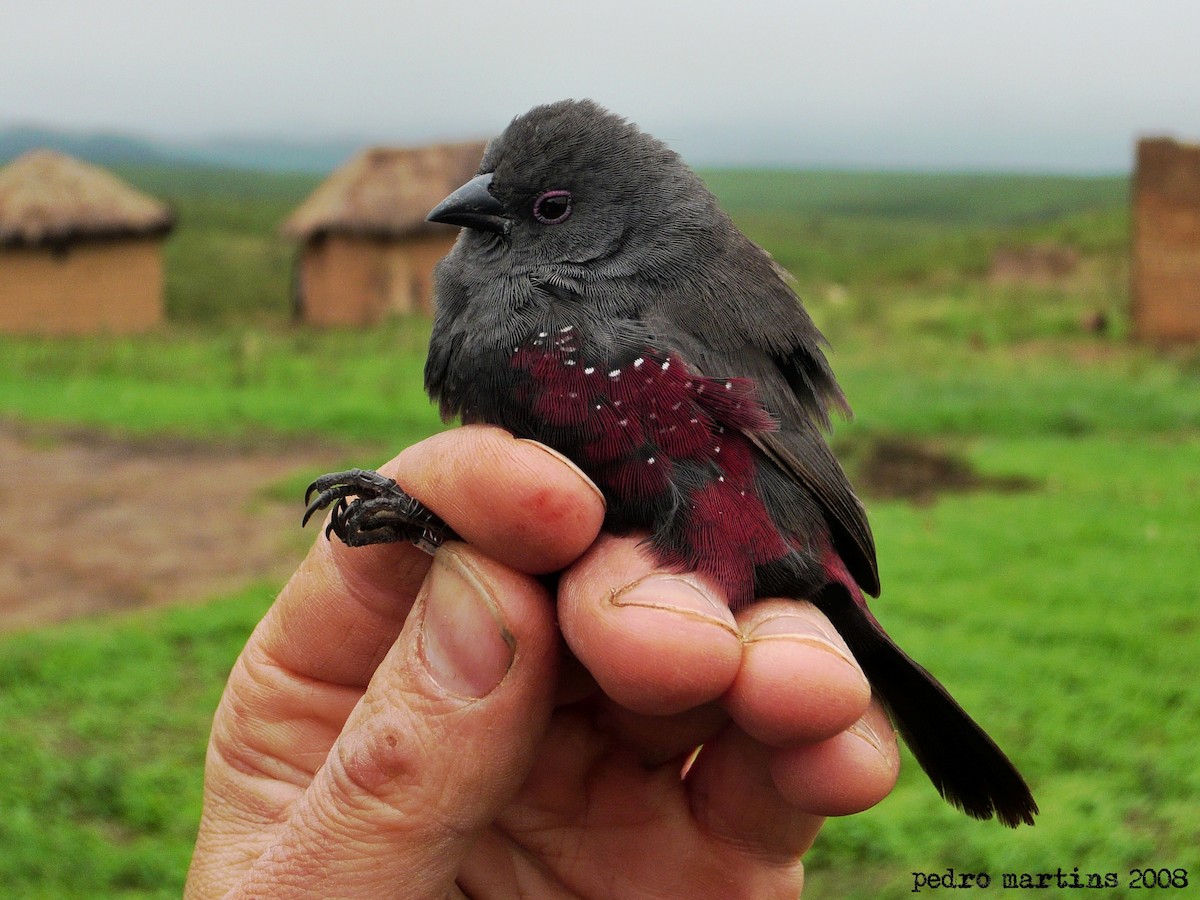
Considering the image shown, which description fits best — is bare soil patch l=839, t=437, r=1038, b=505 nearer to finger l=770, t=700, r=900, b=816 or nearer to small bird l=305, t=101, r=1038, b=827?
small bird l=305, t=101, r=1038, b=827

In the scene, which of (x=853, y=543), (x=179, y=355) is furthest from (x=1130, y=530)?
(x=179, y=355)

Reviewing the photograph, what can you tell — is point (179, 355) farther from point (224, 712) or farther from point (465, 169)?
point (224, 712)

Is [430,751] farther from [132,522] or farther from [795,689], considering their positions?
[132,522]

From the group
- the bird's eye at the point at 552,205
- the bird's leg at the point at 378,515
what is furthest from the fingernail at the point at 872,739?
the bird's eye at the point at 552,205

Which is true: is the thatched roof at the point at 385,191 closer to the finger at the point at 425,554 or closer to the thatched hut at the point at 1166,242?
the thatched hut at the point at 1166,242

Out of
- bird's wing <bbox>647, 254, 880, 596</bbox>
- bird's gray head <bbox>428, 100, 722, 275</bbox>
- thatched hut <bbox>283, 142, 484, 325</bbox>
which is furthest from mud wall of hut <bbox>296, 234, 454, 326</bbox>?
bird's wing <bbox>647, 254, 880, 596</bbox>

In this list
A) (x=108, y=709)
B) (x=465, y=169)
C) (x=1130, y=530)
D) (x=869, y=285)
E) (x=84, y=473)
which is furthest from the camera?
(x=869, y=285)
